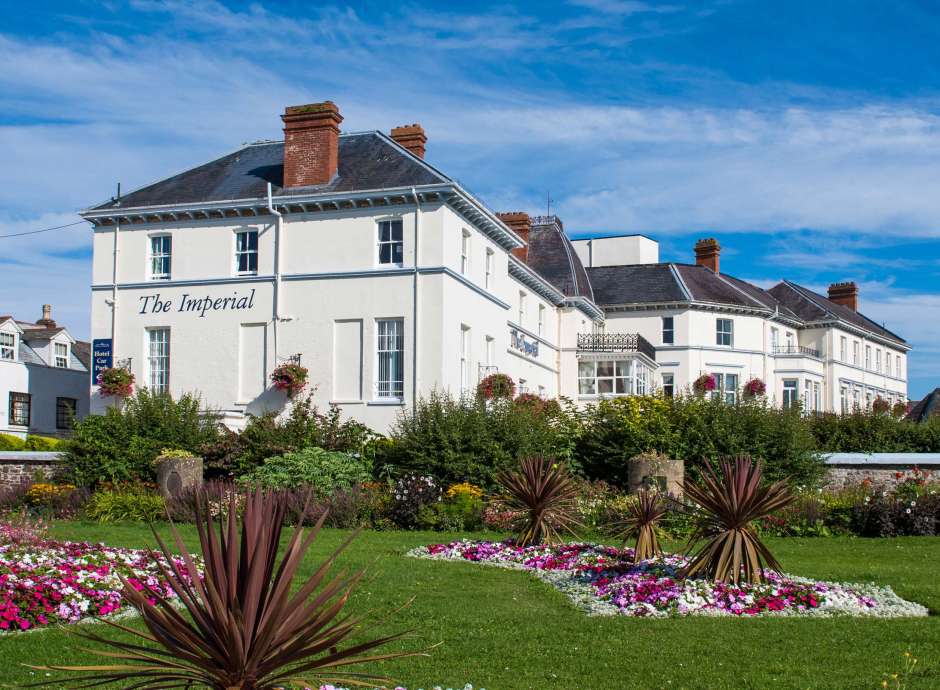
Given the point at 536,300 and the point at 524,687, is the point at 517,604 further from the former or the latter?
the point at 536,300

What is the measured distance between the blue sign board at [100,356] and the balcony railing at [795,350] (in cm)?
3578

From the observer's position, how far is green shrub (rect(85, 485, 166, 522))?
21453 mm

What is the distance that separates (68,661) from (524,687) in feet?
12.1

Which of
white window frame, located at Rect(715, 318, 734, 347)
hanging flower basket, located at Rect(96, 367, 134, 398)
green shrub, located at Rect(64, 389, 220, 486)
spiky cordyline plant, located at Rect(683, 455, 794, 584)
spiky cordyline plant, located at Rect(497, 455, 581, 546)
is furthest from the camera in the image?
white window frame, located at Rect(715, 318, 734, 347)

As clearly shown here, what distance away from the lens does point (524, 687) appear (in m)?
7.61

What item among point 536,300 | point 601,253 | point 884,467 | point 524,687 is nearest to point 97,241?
point 536,300

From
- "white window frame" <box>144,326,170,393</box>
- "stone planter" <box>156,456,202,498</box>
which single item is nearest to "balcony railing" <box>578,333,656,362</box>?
"white window frame" <box>144,326,170,393</box>

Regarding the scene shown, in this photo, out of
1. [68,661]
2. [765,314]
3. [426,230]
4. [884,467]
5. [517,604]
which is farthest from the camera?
[765,314]

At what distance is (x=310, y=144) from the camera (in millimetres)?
30812

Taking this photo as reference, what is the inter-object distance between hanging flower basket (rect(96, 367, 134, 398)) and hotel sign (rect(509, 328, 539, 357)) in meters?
12.5

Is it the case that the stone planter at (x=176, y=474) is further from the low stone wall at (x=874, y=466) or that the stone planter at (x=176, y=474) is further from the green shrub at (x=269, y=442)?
the low stone wall at (x=874, y=466)

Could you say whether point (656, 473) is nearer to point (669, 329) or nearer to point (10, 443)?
point (10, 443)

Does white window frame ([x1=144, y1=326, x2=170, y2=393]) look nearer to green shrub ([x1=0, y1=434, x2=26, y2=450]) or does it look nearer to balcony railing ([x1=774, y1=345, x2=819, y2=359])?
green shrub ([x1=0, y1=434, x2=26, y2=450])

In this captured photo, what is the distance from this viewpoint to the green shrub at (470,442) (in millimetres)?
23047
